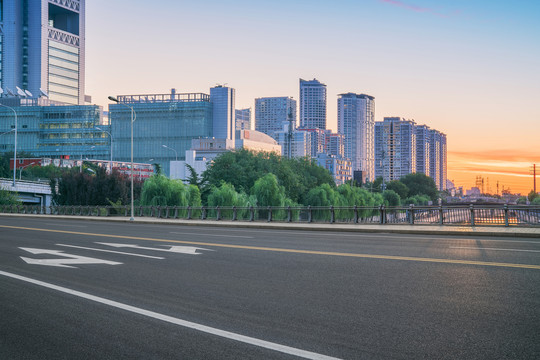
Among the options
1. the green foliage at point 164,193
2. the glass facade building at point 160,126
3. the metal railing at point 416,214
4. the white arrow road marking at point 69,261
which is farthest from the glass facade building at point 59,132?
the white arrow road marking at point 69,261

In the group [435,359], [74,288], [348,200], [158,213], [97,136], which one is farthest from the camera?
[97,136]

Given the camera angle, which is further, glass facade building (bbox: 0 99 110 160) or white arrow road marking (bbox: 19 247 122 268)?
glass facade building (bbox: 0 99 110 160)

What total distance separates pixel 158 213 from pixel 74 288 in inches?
1582

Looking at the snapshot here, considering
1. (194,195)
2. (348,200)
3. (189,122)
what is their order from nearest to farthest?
(194,195) → (348,200) → (189,122)

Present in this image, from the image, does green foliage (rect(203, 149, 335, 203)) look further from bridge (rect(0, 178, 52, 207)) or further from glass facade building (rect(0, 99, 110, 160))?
glass facade building (rect(0, 99, 110, 160))

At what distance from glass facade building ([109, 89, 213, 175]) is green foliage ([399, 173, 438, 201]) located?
255 ft

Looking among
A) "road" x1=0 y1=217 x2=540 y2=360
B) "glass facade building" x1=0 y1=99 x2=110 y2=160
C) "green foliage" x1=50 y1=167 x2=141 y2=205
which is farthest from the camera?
"glass facade building" x1=0 y1=99 x2=110 y2=160

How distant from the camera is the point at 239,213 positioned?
41.2 meters

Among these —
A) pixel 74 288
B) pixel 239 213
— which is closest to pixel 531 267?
pixel 74 288

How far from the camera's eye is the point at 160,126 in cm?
19600

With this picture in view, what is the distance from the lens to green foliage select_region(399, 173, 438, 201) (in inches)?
7628

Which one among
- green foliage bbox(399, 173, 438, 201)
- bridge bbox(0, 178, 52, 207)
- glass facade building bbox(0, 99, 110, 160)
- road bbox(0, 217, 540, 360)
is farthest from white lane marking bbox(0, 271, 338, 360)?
green foliage bbox(399, 173, 438, 201)

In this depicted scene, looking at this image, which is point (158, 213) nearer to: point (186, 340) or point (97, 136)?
point (186, 340)

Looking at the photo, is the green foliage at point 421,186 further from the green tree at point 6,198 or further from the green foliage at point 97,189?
the green tree at point 6,198
